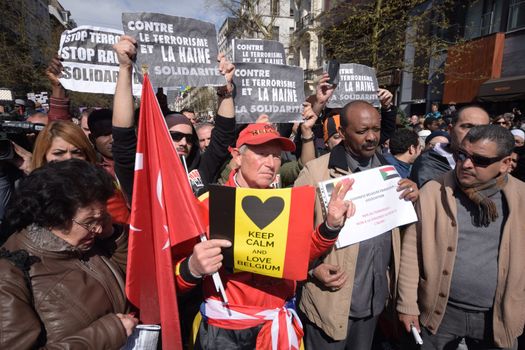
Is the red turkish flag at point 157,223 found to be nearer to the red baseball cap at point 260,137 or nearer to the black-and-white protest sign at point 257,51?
the red baseball cap at point 260,137

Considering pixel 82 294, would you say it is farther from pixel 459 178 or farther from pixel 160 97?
pixel 160 97

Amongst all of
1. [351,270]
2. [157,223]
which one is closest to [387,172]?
[351,270]

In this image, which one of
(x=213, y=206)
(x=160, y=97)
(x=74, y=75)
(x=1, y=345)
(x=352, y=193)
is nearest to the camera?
(x=1, y=345)

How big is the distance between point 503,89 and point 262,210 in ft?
55.8

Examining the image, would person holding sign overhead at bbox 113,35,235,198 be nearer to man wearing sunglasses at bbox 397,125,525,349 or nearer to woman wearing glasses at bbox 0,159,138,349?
woman wearing glasses at bbox 0,159,138,349

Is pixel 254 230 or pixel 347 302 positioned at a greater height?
pixel 254 230

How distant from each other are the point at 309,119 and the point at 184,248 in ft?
7.71

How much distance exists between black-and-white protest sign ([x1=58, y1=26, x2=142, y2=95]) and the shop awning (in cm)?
1590

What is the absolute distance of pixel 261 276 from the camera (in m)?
1.96

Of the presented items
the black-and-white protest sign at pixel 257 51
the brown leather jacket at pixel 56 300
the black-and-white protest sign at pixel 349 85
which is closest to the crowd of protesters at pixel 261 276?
the brown leather jacket at pixel 56 300

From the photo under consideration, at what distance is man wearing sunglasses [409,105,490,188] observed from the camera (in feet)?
9.82

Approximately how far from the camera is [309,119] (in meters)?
3.82

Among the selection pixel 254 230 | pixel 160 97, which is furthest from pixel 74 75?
pixel 254 230

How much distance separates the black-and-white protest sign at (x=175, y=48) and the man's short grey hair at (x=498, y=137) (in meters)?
1.94
